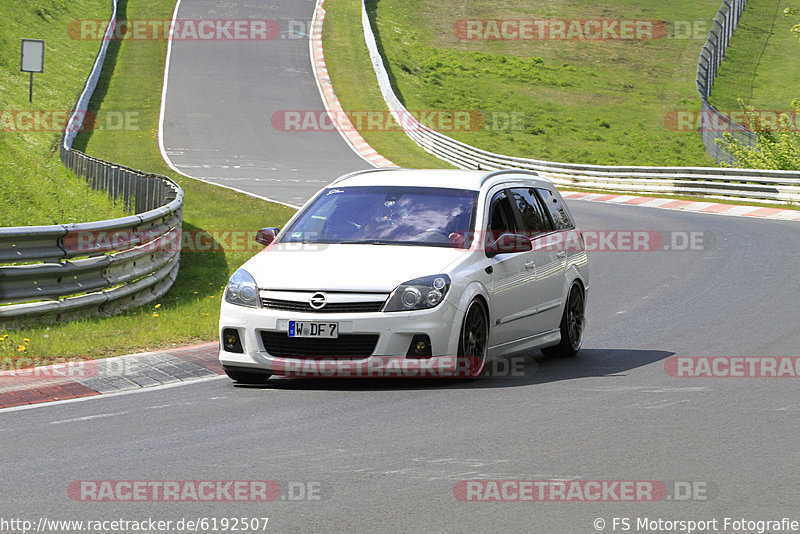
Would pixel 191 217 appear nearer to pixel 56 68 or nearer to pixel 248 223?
pixel 248 223

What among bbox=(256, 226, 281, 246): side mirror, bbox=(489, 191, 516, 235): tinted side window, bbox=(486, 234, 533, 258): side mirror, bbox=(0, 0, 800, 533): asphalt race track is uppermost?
bbox=(489, 191, 516, 235): tinted side window

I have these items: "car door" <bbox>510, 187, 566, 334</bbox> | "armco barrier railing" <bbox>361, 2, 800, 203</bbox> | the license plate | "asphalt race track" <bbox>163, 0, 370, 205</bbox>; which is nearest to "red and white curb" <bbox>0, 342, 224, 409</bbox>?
the license plate

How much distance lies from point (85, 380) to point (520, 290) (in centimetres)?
370

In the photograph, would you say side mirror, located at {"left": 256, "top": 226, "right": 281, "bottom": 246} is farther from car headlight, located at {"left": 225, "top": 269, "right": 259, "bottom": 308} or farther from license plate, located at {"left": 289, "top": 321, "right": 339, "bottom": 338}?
license plate, located at {"left": 289, "top": 321, "right": 339, "bottom": 338}

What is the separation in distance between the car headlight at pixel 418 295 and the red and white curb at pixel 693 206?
66.9 feet

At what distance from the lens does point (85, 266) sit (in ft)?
39.5

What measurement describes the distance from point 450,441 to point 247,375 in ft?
8.43

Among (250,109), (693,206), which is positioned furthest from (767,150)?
(250,109)

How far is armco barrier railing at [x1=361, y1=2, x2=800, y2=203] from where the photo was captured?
1270 inches

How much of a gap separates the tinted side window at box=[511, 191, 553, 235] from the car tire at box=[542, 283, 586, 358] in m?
0.72

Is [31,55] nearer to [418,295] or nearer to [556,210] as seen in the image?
[556,210]

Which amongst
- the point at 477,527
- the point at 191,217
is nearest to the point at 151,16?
the point at 191,217

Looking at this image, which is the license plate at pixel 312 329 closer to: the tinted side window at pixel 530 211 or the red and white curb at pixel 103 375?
the red and white curb at pixel 103 375

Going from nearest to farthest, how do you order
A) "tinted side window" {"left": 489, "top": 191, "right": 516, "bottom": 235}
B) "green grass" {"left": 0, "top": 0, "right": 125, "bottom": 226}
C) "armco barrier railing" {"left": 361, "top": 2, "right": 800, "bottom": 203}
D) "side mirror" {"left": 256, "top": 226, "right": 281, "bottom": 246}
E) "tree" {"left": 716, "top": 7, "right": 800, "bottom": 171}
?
"side mirror" {"left": 256, "top": 226, "right": 281, "bottom": 246}, "tinted side window" {"left": 489, "top": 191, "right": 516, "bottom": 235}, "green grass" {"left": 0, "top": 0, "right": 125, "bottom": 226}, "armco barrier railing" {"left": 361, "top": 2, "right": 800, "bottom": 203}, "tree" {"left": 716, "top": 7, "right": 800, "bottom": 171}
